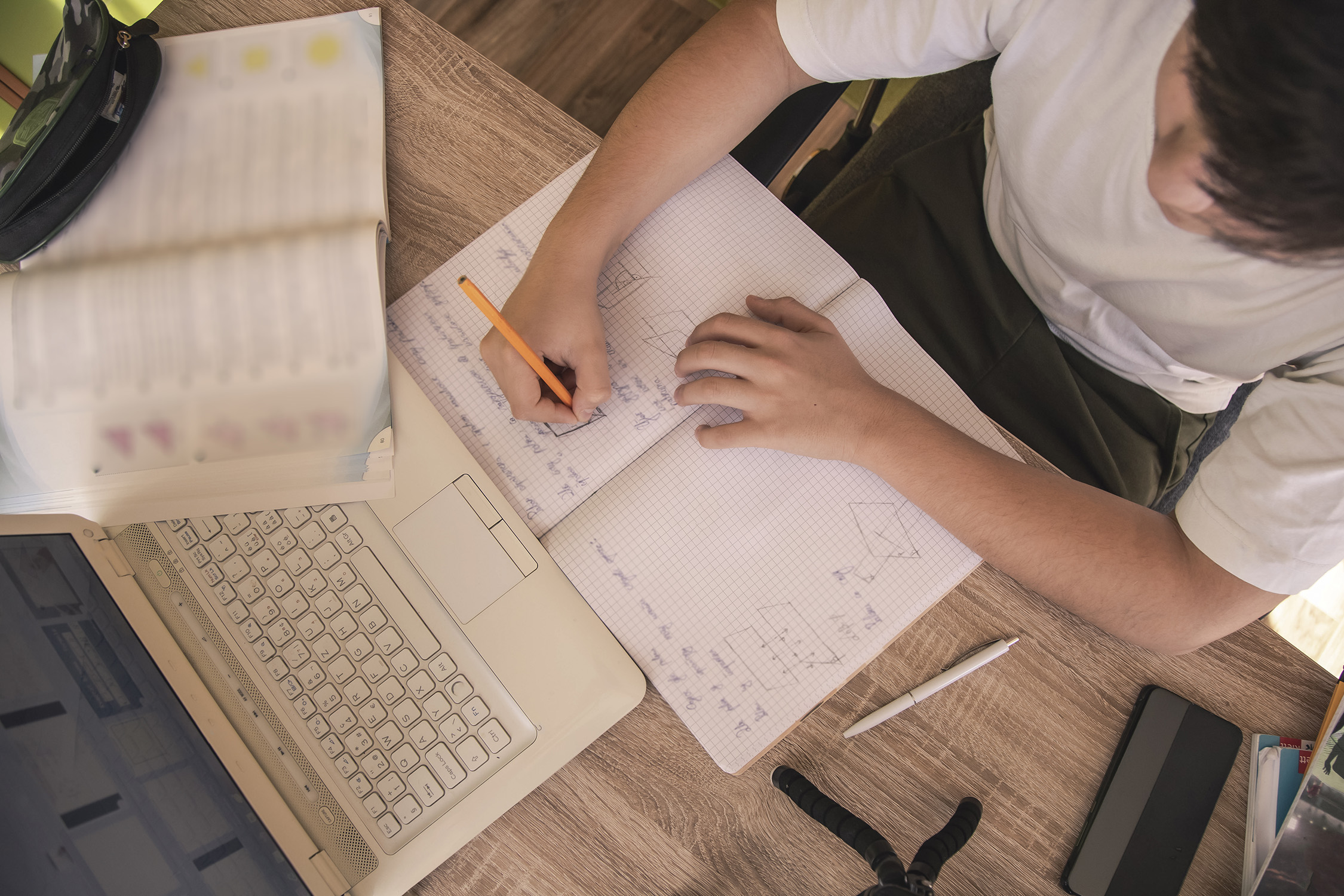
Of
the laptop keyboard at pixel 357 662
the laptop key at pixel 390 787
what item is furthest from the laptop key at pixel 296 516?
the laptop key at pixel 390 787

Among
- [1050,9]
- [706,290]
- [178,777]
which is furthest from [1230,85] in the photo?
[178,777]

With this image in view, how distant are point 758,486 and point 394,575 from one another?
31 cm

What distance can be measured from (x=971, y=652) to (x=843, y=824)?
172 millimetres

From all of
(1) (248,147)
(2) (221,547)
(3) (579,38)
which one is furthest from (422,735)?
(3) (579,38)

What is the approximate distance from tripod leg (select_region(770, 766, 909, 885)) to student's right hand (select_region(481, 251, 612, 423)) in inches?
13.0

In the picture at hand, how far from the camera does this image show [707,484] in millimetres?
564

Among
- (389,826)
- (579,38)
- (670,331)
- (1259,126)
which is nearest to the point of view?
(1259,126)

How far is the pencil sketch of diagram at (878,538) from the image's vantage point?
545 millimetres

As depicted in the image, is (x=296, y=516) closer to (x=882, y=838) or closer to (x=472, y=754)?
(x=472, y=754)

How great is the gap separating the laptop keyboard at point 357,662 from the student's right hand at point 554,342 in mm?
164

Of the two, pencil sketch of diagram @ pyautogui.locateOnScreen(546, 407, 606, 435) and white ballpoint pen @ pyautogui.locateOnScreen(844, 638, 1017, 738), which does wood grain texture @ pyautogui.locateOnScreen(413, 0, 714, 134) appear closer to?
pencil sketch of diagram @ pyautogui.locateOnScreen(546, 407, 606, 435)

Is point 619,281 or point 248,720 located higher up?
point 619,281

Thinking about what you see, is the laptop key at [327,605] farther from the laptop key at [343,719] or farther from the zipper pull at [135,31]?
the zipper pull at [135,31]

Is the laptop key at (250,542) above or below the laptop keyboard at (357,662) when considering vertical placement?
above
